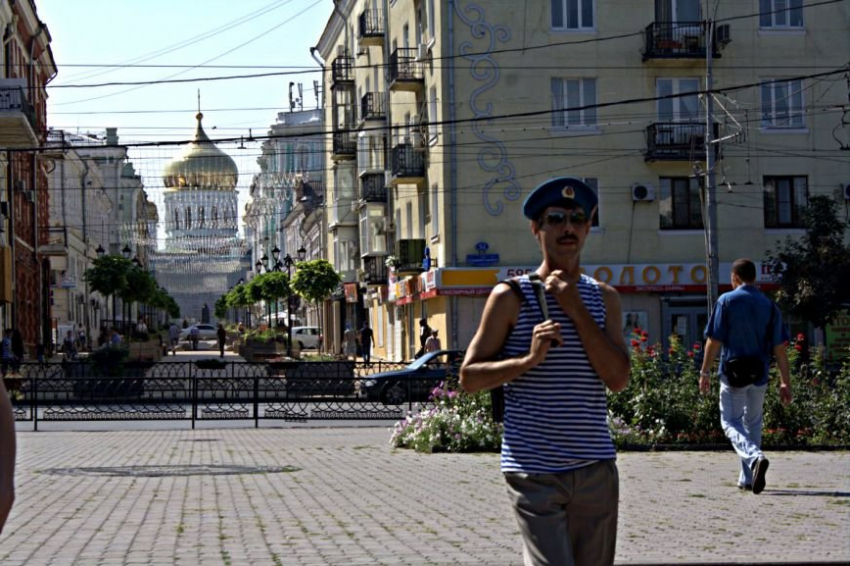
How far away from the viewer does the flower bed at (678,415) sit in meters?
17.0

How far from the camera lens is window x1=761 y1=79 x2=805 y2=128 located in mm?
42406

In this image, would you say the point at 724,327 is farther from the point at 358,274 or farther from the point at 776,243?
the point at 358,274

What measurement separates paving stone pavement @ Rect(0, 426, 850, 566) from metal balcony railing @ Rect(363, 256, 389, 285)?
38.4m

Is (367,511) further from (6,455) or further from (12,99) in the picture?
(12,99)

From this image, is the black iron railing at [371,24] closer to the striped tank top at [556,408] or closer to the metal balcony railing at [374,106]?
the metal balcony railing at [374,106]

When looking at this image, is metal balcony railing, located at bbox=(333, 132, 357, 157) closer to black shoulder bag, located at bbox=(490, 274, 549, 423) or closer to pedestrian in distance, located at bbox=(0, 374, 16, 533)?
black shoulder bag, located at bbox=(490, 274, 549, 423)

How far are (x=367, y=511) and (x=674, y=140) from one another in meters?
32.3

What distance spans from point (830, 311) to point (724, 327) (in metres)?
27.6

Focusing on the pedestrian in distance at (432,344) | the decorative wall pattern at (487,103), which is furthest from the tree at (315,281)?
the decorative wall pattern at (487,103)

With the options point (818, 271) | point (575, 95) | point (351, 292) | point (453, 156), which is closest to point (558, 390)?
point (818, 271)

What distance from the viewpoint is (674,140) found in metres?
42.0

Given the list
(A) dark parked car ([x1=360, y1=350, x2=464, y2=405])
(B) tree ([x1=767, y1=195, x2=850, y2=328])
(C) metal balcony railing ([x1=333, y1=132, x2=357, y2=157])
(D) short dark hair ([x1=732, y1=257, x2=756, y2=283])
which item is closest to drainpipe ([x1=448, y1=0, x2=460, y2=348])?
(B) tree ([x1=767, y1=195, x2=850, y2=328])

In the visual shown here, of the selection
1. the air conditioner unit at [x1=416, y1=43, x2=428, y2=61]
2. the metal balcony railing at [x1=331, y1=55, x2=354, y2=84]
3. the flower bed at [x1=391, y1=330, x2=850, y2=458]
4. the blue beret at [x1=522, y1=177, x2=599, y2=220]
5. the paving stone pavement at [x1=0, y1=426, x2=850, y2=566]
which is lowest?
the paving stone pavement at [x1=0, y1=426, x2=850, y2=566]

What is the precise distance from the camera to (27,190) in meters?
53.9
